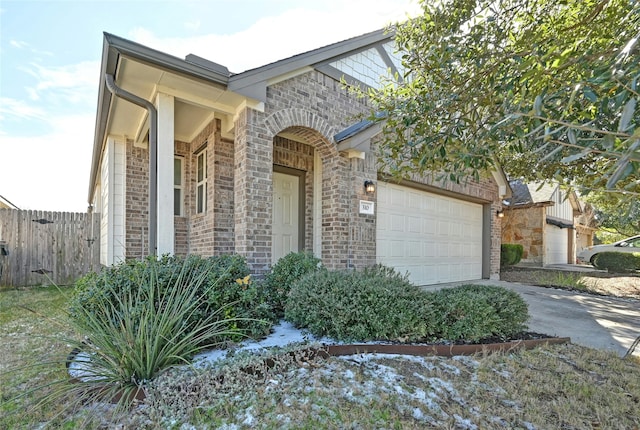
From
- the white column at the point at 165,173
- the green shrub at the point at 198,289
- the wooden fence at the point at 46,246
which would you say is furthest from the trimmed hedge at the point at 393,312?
the wooden fence at the point at 46,246

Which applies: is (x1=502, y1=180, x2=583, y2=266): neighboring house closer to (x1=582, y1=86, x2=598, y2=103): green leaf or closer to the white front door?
the white front door

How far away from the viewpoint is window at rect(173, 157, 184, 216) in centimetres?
650

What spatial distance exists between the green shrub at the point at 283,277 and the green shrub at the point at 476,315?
1.63 meters

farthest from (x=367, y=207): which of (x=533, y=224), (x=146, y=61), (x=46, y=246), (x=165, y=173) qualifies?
(x=533, y=224)

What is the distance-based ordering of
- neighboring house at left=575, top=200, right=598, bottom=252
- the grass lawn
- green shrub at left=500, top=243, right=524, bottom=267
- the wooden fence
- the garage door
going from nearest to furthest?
the grass lawn < the garage door < the wooden fence < green shrub at left=500, top=243, right=524, bottom=267 < neighboring house at left=575, top=200, right=598, bottom=252

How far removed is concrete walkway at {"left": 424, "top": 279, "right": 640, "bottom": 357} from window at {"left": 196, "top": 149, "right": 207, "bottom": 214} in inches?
210

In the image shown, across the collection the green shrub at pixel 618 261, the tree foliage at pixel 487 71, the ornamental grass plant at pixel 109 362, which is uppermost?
the tree foliage at pixel 487 71

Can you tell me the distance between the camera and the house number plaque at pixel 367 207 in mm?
6039

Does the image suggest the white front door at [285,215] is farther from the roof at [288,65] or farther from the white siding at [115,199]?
the white siding at [115,199]

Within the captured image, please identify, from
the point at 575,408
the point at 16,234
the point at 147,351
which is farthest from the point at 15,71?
the point at 575,408

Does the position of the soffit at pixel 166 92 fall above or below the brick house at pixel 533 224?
above

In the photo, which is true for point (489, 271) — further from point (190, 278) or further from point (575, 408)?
point (190, 278)

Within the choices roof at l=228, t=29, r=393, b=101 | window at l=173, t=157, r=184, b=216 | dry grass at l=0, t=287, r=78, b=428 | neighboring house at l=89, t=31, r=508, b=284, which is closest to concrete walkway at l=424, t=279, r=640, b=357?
neighboring house at l=89, t=31, r=508, b=284

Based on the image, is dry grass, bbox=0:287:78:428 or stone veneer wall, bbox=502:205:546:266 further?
stone veneer wall, bbox=502:205:546:266
